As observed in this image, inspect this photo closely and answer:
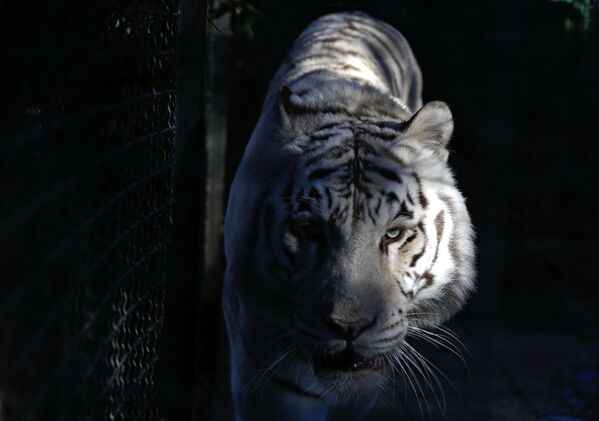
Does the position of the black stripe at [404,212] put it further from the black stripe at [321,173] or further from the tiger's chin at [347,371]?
the tiger's chin at [347,371]

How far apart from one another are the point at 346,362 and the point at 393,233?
342 millimetres

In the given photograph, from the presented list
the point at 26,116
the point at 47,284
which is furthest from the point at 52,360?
the point at 26,116

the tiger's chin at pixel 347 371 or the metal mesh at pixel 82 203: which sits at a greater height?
the metal mesh at pixel 82 203

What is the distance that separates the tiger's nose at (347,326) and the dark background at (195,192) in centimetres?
45

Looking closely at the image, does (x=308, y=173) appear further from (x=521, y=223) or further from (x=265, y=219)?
(x=521, y=223)

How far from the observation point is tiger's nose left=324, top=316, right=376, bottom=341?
2082mm

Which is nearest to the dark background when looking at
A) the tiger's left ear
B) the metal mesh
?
the metal mesh

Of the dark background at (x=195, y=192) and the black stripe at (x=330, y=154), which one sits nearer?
the dark background at (x=195, y=192)

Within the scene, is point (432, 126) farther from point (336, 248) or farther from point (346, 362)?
point (346, 362)

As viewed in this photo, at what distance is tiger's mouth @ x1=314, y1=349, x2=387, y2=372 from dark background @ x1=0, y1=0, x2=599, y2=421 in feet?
1.42

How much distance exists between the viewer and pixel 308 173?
7.47 feet

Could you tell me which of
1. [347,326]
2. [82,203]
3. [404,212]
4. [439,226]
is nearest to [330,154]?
[404,212]

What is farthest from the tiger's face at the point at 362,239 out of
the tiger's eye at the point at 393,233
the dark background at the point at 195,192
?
the dark background at the point at 195,192

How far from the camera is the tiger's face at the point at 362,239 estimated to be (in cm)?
212
